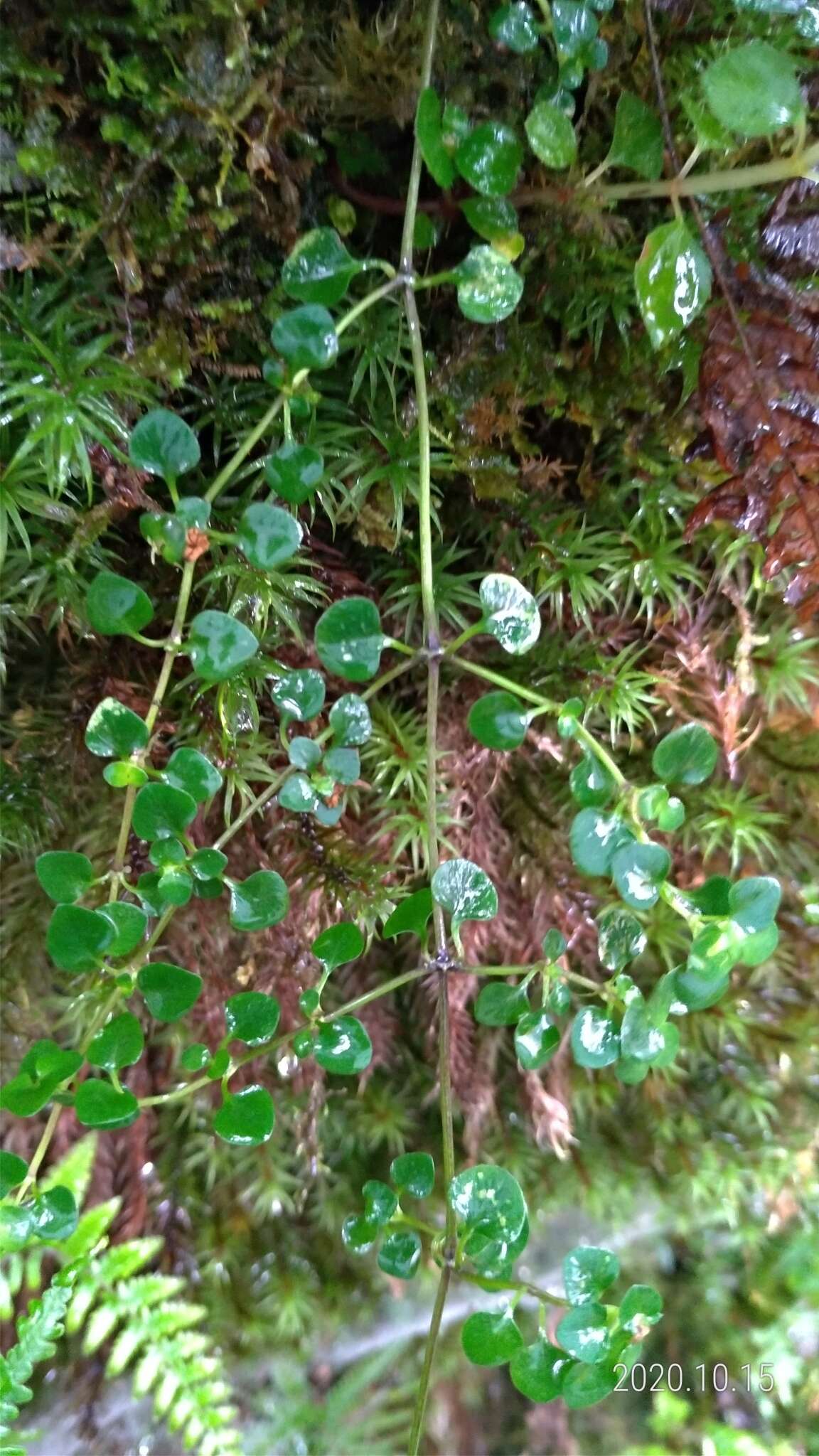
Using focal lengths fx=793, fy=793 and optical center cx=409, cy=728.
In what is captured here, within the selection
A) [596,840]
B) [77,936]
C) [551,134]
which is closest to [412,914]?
[596,840]

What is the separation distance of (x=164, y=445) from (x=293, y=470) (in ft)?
0.35

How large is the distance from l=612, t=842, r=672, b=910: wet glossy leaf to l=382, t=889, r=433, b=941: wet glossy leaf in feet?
0.52

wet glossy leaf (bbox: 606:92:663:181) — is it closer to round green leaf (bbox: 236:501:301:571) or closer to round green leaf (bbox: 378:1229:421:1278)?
round green leaf (bbox: 236:501:301:571)

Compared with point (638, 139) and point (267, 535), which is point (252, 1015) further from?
point (638, 139)

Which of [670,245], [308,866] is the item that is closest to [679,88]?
[670,245]

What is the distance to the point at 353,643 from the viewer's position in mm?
646

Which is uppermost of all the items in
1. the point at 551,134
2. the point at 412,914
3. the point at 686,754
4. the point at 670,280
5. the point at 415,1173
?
the point at 551,134

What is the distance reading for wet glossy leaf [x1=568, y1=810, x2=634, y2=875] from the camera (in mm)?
642

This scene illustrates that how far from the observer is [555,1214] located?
1.49m

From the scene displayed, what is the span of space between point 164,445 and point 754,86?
0.51m

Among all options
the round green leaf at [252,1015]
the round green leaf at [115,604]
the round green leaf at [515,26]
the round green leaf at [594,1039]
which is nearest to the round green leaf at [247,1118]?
the round green leaf at [252,1015]

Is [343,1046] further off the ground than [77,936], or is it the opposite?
[77,936]

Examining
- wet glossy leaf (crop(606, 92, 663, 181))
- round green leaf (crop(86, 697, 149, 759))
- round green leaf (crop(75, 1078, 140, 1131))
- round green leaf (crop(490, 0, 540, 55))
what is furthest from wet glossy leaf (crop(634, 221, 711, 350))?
round green leaf (crop(75, 1078, 140, 1131))

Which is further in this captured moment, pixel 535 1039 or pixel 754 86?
pixel 535 1039
